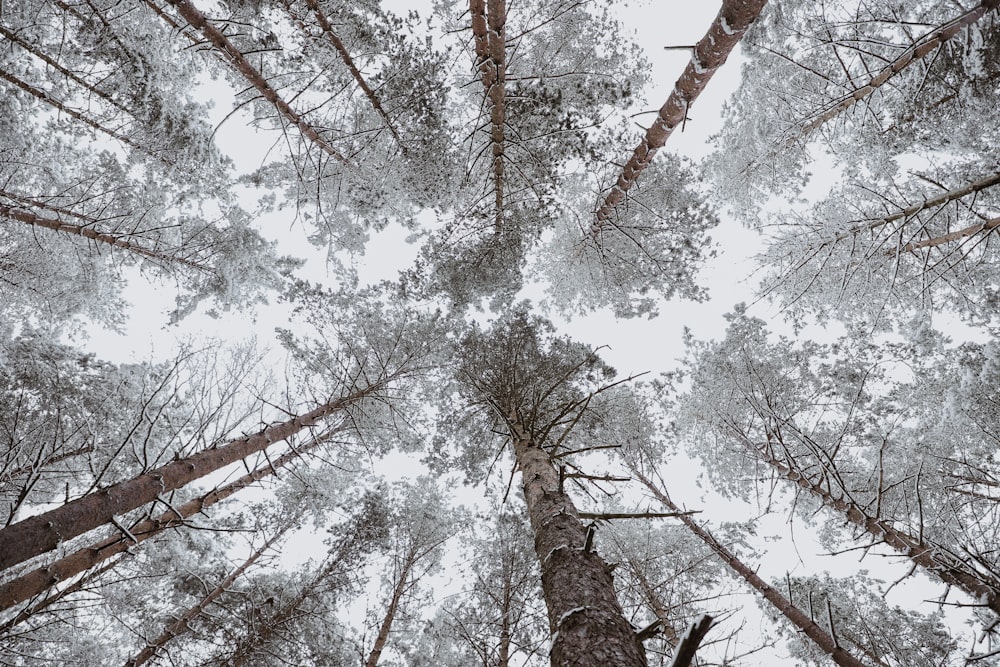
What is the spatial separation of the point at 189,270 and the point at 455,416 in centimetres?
546

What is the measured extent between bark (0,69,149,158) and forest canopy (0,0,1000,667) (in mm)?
175

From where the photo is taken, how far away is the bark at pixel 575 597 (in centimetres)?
209

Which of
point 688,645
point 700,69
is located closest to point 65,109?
point 700,69

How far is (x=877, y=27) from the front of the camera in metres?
6.33

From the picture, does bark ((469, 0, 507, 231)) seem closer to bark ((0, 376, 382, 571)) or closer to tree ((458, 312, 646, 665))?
tree ((458, 312, 646, 665))

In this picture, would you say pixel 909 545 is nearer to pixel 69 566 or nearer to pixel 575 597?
pixel 575 597

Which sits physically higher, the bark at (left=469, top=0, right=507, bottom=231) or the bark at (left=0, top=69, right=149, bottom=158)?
the bark at (left=0, top=69, right=149, bottom=158)

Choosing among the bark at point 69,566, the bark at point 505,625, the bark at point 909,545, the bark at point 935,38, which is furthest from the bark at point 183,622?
the bark at point 935,38

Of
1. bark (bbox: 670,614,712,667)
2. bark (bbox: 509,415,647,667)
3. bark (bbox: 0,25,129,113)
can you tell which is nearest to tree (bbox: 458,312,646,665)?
bark (bbox: 509,415,647,667)

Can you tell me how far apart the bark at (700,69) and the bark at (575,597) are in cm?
380

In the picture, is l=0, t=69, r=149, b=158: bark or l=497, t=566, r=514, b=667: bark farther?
l=0, t=69, r=149, b=158: bark

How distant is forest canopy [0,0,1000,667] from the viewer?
5805 millimetres

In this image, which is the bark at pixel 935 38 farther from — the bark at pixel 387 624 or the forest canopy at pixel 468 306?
the bark at pixel 387 624

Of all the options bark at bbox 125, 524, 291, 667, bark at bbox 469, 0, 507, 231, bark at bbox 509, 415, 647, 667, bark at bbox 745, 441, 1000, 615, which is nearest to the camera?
bark at bbox 509, 415, 647, 667
